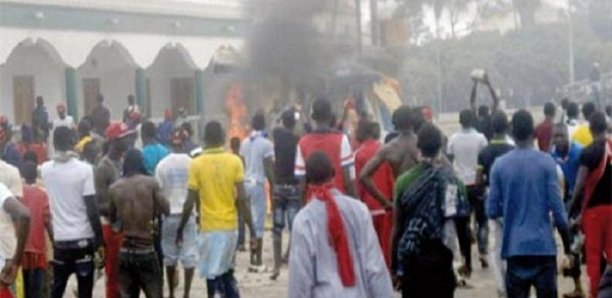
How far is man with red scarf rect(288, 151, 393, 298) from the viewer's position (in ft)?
22.2

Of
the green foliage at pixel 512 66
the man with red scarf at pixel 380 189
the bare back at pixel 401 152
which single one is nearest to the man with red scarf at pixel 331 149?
the man with red scarf at pixel 380 189

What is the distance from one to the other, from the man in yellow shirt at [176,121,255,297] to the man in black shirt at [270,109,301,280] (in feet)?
8.31

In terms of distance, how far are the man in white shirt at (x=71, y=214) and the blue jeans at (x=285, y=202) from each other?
3.37 m

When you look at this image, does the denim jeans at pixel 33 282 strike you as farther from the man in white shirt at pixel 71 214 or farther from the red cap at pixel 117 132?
the red cap at pixel 117 132

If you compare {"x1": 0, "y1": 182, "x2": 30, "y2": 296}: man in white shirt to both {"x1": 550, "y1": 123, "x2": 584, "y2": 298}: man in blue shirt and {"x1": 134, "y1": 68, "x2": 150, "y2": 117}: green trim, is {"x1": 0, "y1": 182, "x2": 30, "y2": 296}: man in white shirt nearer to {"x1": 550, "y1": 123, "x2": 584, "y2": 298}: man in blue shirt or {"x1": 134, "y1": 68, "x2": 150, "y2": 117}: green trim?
{"x1": 550, "y1": 123, "x2": 584, "y2": 298}: man in blue shirt

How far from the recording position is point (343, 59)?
3497cm

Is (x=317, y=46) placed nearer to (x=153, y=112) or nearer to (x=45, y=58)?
(x=153, y=112)

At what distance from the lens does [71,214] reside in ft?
32.4

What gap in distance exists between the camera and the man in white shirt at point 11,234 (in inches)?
290

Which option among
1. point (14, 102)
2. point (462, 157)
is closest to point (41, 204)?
point (462, 157)

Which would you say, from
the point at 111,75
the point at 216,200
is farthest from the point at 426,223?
the point at 111,75

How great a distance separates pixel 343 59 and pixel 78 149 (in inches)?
853

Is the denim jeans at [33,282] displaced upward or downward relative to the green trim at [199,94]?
downward

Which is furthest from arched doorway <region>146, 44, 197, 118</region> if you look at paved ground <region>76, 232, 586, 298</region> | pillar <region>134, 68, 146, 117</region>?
paved ground <region>76, 232, 586, 298</region>
